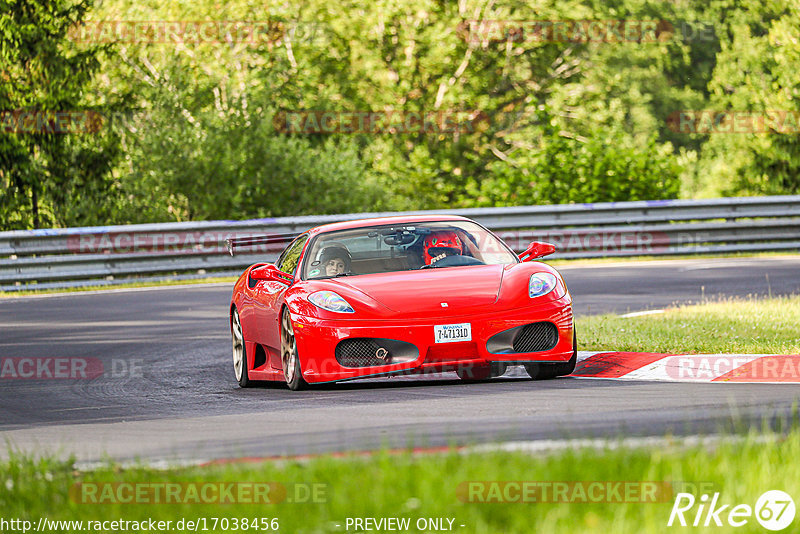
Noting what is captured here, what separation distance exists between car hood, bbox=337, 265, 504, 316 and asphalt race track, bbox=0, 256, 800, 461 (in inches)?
22.9

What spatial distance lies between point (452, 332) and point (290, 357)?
133 cm

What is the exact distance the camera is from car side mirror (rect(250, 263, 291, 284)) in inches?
411

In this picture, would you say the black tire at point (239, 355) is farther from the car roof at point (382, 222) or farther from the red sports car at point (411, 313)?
the car roof at point (382, 222)

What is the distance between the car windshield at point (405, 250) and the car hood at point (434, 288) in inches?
14.4

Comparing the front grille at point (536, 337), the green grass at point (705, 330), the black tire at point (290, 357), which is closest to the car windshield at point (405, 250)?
the black tire at point (290, 357)

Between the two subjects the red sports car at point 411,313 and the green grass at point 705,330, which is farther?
the green grass at point 705,330

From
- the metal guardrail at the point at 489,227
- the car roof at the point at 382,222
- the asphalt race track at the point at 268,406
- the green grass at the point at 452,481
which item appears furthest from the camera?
the metal guardrail at the point at 489,227

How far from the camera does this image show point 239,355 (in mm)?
→ 11336

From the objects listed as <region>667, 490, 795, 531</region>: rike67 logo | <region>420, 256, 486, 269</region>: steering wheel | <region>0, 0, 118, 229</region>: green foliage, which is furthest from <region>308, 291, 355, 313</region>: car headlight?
<region>0, 0, 118, 229</region>: green foliage

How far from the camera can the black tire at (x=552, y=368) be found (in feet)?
32.1

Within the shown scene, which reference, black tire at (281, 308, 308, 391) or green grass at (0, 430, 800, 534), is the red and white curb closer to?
black tire at (281, 308, 308, 391)

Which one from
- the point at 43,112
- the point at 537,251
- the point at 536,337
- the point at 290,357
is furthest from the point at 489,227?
the point at 536,337

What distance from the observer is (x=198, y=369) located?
39.5 feet

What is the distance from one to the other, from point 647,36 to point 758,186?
17811 millimetres
